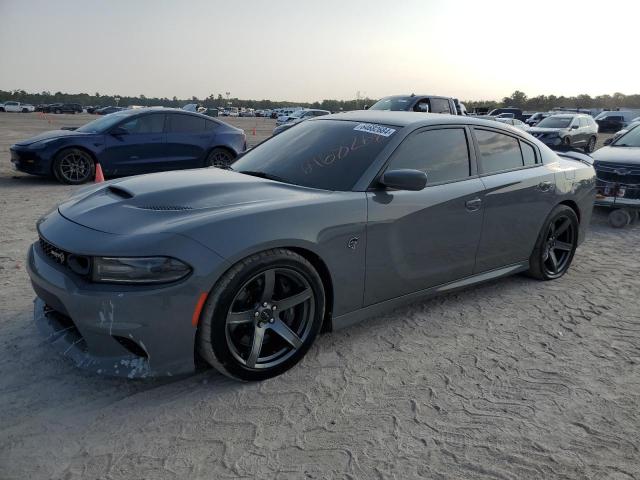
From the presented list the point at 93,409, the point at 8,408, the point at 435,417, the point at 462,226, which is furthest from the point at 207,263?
the point at 462,226

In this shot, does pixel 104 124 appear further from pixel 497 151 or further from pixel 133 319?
pixel 133 319

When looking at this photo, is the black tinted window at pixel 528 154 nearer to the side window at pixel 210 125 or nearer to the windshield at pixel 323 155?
the windshield at pixel 323 155

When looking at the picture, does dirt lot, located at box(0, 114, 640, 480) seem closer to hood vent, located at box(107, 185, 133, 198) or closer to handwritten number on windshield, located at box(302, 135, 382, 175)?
hood vent, located at box(107, 185, 133, 198)

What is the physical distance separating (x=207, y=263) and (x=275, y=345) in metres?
0.77

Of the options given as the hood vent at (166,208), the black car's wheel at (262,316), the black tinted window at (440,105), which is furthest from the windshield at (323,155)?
the black tinted window at (440,105)

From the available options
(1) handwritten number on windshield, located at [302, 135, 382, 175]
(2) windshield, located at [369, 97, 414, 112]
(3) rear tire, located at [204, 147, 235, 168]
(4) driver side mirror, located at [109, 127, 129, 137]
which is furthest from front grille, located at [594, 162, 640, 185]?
(4) driver side mirror, located at [109, 127, 129, 137]

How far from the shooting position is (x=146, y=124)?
31.4 feet

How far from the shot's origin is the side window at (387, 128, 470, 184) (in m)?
3.58

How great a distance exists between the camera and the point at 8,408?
8.61 ft

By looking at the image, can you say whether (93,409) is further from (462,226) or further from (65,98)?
(65,98)

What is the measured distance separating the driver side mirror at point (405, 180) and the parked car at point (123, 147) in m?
6.12

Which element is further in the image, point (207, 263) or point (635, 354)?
point (635, 354)

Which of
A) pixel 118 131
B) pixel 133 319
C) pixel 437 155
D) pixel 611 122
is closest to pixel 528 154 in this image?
pixel 437 155

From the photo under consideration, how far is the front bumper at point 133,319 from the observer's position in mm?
2498
